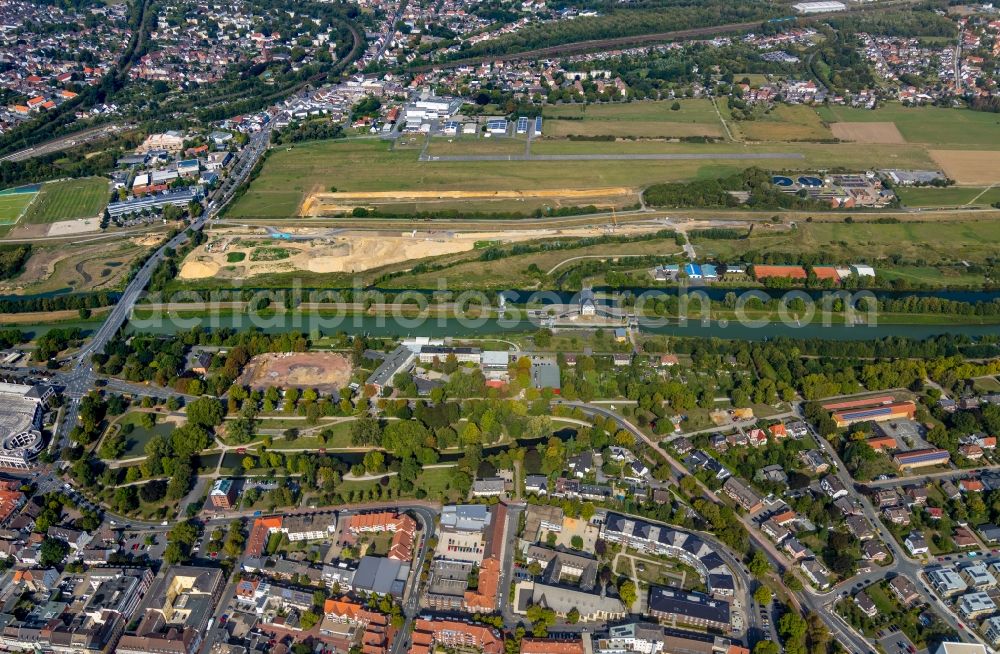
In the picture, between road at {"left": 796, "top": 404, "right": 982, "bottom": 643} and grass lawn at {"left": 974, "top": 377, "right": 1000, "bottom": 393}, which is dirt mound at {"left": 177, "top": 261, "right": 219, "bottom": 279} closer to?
road at {"left": 796, "top": 404, "right": 982, "bottom": 643}

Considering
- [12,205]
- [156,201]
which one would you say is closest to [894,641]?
[156,201]

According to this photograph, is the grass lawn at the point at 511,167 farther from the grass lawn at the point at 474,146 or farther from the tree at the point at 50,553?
the tree at the point at 50,553

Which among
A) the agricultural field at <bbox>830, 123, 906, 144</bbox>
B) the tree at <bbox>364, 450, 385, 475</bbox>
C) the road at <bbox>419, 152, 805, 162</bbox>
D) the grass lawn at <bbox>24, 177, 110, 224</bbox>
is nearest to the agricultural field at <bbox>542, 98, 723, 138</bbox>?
the road at <bbox>419, 152, 805, 162</bbox>

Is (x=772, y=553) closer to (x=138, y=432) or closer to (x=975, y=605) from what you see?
(x=975, y=605)

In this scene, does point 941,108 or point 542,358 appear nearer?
point 542,358

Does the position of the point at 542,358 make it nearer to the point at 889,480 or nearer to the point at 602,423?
the point at 602,423

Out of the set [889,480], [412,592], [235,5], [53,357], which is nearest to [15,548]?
[53,357]
